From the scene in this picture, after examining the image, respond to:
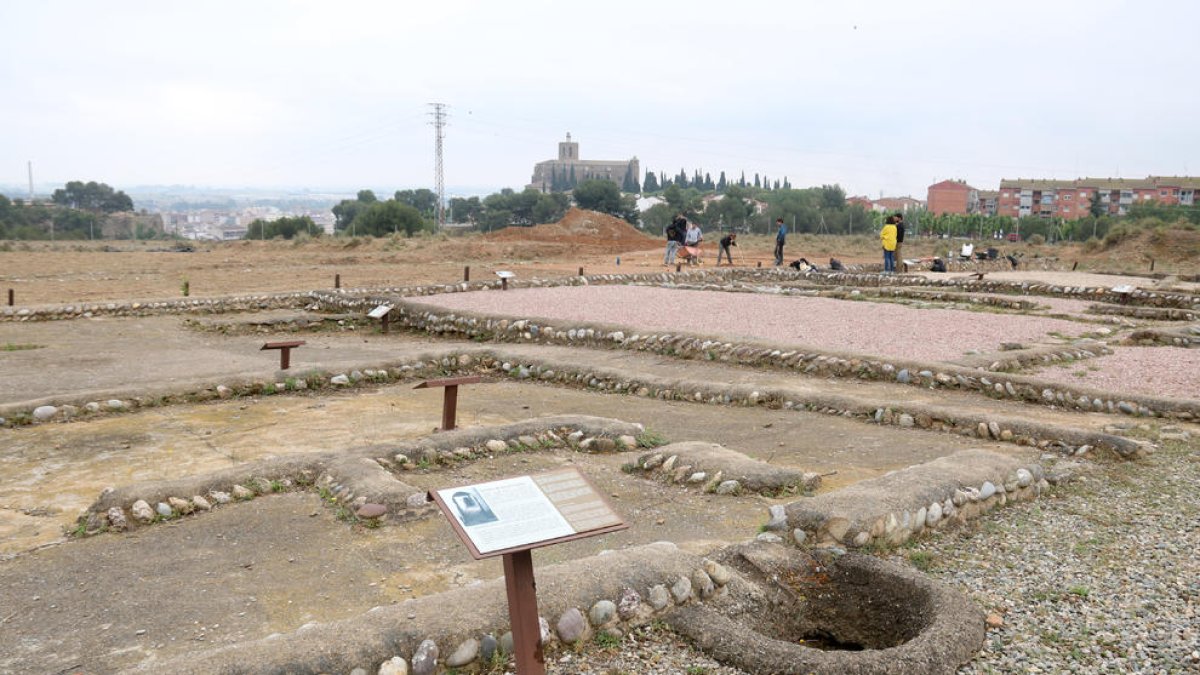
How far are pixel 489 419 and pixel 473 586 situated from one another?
5.11m

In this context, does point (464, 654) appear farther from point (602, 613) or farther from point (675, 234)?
point (675, 234)

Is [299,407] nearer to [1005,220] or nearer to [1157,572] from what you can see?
[1157,572]

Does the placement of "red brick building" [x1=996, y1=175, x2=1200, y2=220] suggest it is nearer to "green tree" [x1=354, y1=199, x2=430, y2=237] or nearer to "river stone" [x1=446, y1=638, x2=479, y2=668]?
"green tree" [x1=354, y1=199, x2=430, y2=237]

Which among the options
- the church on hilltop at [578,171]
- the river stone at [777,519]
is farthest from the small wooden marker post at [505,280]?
the church on hilltop at [578,171]

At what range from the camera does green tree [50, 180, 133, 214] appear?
11425 cm

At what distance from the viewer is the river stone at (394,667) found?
3.70m

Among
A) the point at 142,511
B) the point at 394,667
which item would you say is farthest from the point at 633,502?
the point at 142,511

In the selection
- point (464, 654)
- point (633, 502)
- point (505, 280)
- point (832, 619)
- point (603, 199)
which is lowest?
point (832, 619)

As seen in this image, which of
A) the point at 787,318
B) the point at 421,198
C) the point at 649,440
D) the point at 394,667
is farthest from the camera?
the point at 421,198

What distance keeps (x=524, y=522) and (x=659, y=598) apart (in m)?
1.35

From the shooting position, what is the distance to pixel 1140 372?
1120 cm

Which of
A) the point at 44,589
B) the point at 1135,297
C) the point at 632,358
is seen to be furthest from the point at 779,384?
the point at 1135,297

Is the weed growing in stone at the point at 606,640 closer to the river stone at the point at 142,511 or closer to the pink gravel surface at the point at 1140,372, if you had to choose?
the river stone at the point at 142,511

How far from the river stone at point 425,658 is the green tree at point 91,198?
412 feet
